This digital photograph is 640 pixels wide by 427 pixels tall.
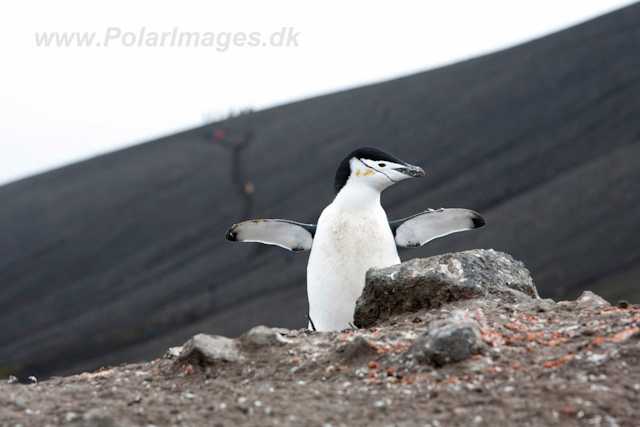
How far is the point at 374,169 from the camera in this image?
5.70m

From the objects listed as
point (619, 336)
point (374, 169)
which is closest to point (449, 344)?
point (619, 336)

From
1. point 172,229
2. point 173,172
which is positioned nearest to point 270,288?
point 172,229

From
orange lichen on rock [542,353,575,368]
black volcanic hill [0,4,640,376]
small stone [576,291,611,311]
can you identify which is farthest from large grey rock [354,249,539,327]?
black volcanic hill [0,4,640,376]

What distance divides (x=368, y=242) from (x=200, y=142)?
1019 inches

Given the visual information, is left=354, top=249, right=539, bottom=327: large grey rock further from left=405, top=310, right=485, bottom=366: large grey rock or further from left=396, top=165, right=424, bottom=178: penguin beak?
left=405, top=310, right=485, bottom=366: large grey rock

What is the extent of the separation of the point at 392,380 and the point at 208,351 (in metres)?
1.09

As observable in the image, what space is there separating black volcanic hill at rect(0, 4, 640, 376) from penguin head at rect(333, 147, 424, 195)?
12.0 meters

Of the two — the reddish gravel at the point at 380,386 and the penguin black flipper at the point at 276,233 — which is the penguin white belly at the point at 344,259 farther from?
the reddish gravel at the point at 380,386

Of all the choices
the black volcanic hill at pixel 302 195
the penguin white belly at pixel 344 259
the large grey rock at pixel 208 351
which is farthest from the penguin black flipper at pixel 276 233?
the black volcanic hill at pixel 302 195

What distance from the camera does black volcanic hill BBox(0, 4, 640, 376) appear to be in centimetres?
1905

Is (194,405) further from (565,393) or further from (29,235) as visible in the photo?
(29,235)

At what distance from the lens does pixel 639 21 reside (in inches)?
1120

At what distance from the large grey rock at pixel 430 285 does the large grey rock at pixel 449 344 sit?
136 centimetres

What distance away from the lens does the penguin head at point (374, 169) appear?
5641 mm
